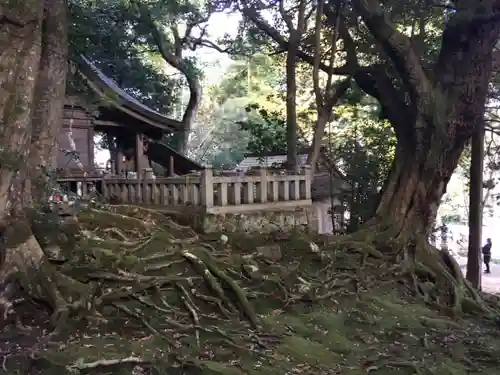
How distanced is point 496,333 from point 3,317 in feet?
21.7

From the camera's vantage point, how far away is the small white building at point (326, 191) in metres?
13.6

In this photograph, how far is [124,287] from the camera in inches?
224

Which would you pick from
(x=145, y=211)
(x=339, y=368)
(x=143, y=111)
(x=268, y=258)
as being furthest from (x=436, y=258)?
(x=143, y=111)

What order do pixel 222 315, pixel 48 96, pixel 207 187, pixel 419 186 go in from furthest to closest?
pixel 419 186
pixel 207 187
pixel 48 96
pixel 222 315

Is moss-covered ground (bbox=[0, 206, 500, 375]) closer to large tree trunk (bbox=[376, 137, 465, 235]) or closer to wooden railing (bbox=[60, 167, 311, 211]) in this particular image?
wooden railing (bbox=[60, 167, 311, 211])

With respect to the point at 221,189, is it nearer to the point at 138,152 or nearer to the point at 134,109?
the point at 134,109

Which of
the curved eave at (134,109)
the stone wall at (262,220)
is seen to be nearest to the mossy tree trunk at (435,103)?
the stone wall at (262,220)

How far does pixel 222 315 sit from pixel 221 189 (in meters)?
3.76

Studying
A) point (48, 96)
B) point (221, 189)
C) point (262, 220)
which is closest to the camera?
point (48, 96)

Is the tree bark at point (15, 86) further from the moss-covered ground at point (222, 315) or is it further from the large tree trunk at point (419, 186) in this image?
the large tree trunk at point (419, 186)

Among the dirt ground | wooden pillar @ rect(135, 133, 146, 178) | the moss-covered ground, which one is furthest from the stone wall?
the dirt ground

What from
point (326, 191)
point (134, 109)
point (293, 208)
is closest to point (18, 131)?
point (293, 208)

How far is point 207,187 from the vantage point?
29.9ft

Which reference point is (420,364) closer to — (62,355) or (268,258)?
(268,258)
